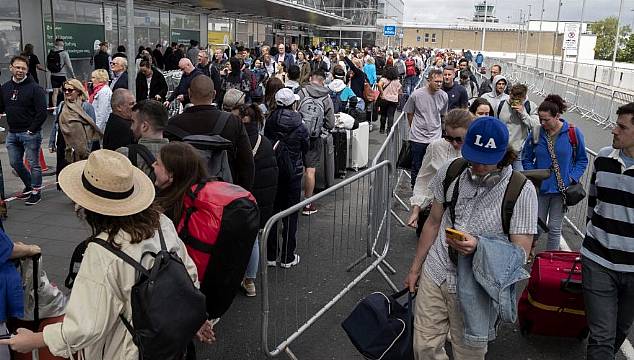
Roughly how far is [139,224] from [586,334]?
368cm

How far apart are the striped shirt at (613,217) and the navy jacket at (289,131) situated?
10.7 feet

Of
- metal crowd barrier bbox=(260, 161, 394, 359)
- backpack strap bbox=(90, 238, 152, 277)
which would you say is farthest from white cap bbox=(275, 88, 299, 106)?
backpack strap bbox=(90, 238, 152, 277)

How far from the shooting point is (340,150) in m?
9.66

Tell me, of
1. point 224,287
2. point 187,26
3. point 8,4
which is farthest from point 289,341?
point 187,26

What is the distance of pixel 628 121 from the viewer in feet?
11.9

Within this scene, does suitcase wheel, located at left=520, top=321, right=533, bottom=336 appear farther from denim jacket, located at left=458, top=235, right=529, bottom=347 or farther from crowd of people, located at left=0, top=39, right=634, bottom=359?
denim jacket, located at left=458, top=235, right=529, bottom=347

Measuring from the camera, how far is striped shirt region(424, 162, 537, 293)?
3059mm

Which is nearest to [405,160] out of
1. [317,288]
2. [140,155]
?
[317,288]

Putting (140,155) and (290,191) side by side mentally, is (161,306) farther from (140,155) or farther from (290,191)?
(290,191)

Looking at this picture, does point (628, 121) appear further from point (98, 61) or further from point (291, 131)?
point (98, 61)

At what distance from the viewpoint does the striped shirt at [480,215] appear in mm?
3059

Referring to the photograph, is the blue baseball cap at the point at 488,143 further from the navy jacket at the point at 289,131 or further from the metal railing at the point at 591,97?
the metal railing at the point at 591,97

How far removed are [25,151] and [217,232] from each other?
5725 millimetres

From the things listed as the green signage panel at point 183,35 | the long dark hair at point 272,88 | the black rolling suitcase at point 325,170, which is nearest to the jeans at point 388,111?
the black rolling suitcase at point 325,170
